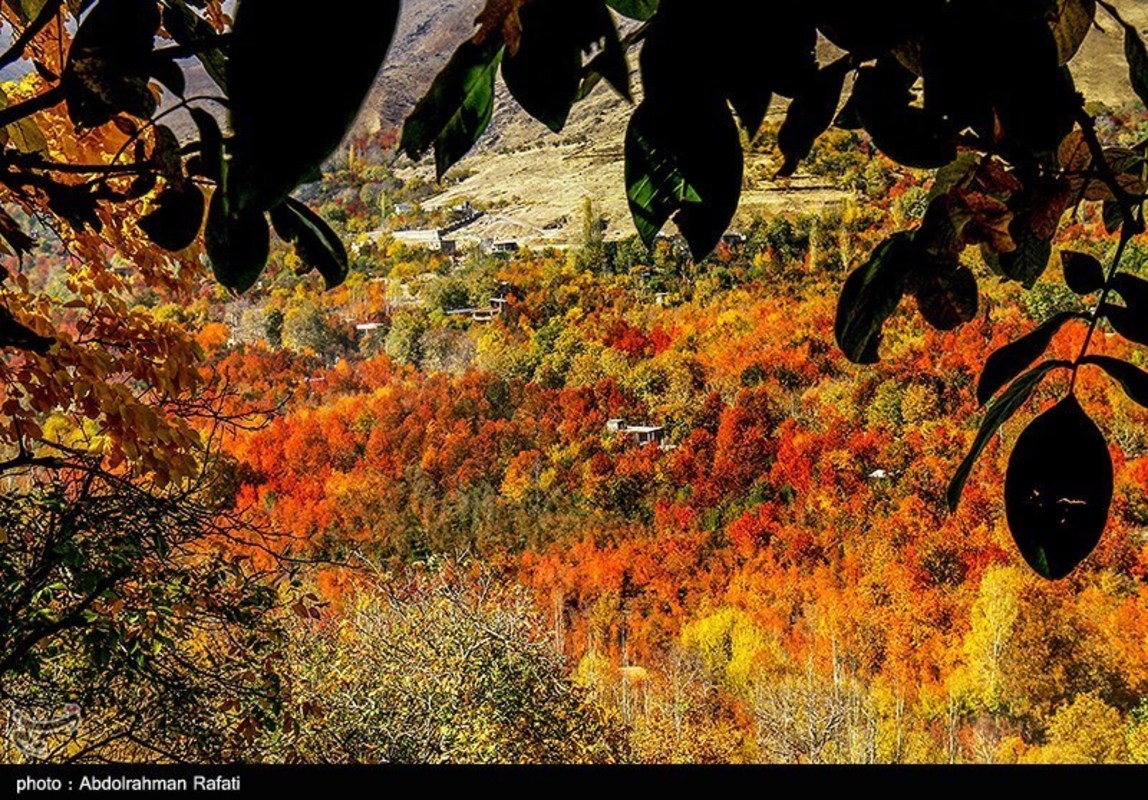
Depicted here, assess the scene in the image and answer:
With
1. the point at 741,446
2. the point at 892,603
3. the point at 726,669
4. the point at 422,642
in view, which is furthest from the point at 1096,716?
the point at 422,642

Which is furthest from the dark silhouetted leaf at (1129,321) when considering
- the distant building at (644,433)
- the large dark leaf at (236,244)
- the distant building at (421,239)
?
the distant building at (421,239)

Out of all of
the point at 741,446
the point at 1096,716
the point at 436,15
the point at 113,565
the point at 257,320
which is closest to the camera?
the point at 113,565

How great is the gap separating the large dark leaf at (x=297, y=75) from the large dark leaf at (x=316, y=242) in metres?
0.27

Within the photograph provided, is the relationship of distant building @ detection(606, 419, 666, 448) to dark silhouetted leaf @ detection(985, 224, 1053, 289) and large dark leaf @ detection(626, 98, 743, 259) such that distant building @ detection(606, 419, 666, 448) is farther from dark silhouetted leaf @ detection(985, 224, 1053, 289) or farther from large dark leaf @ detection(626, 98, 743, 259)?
large dark leaf @ detection(626, 98, 743, 259)

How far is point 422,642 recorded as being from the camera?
6.79m

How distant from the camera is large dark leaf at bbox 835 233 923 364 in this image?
1.03 feet

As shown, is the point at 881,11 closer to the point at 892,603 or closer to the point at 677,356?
the point at 892,603

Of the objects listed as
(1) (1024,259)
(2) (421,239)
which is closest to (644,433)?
(2) (421,239)

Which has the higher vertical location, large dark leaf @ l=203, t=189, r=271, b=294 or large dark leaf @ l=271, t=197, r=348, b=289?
large dark leaf @ l=203, t=189, r=271, b=294

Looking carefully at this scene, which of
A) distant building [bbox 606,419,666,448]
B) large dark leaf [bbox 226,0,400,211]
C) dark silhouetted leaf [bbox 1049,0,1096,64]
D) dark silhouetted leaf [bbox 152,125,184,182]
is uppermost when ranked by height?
large dark leaf [bbox 226,0,400,211]

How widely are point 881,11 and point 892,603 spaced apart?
11349 millimetres

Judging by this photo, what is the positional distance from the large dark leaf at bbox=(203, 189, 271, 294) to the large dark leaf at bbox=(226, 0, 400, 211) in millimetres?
155

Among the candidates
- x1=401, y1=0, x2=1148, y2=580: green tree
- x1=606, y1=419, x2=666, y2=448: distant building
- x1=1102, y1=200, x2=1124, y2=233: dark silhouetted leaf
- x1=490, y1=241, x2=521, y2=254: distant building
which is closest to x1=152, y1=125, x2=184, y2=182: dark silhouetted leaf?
x1=401, y1=0, x2=1148, y2=580: green tree

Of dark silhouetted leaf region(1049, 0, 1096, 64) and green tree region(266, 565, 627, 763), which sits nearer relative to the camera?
dark silhouetted leaf region(1049, 0, 1096, 64)
